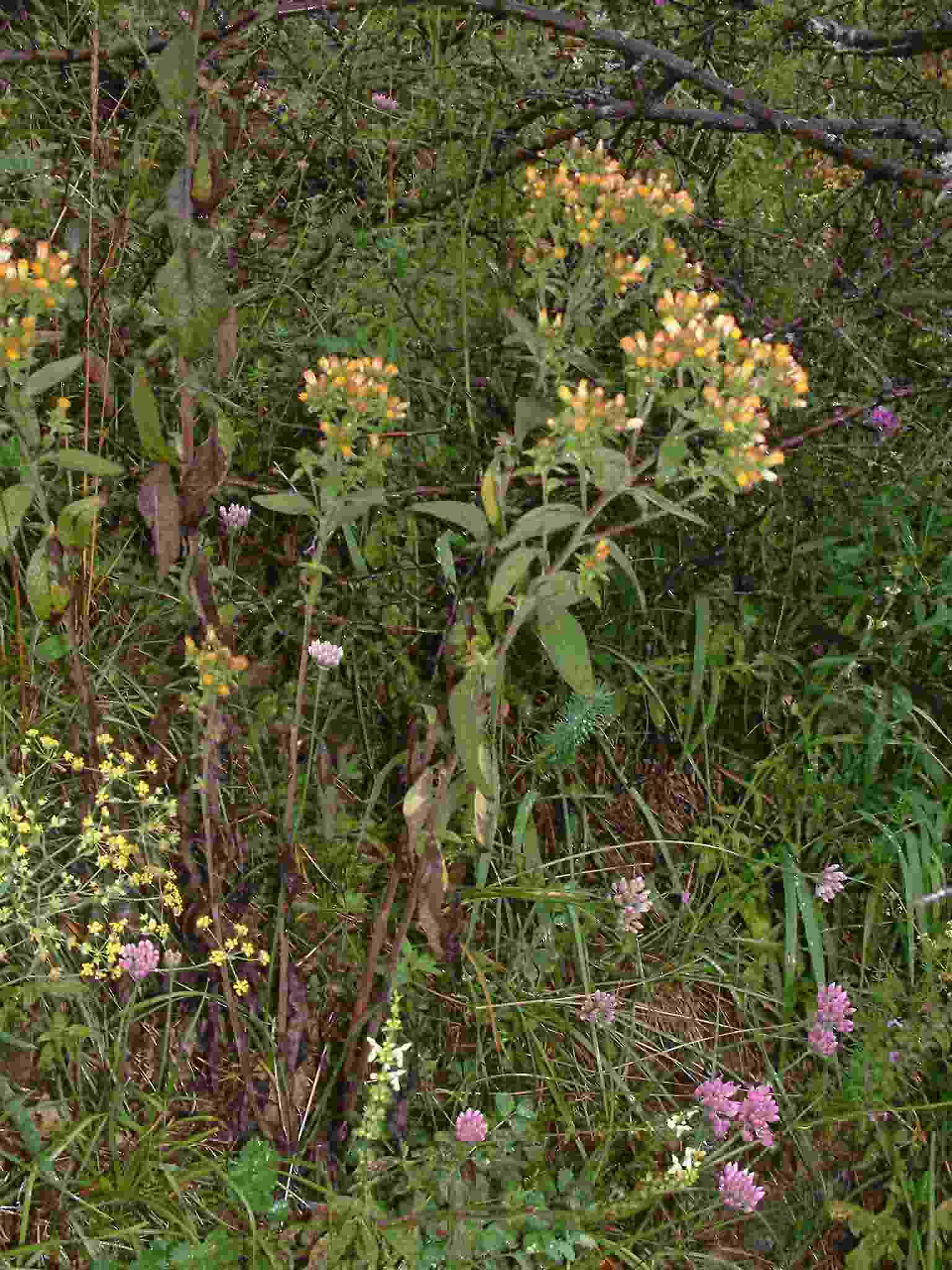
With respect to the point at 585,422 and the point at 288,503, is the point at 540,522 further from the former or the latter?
the point at 288,503

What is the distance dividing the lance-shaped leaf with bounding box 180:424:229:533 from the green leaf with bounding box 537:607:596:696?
441 millimetres

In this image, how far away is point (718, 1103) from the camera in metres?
1.84

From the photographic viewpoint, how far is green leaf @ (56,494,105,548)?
149 cm

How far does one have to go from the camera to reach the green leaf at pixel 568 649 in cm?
137

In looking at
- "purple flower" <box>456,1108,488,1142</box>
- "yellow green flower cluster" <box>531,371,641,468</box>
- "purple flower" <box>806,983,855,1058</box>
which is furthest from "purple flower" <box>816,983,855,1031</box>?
"yellow green flower cluster" <box>531,371,641,468</box>

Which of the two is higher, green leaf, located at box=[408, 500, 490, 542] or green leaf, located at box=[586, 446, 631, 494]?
green leaf, located at box=[586, 446, 631, 494]

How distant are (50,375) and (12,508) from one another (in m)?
0.17

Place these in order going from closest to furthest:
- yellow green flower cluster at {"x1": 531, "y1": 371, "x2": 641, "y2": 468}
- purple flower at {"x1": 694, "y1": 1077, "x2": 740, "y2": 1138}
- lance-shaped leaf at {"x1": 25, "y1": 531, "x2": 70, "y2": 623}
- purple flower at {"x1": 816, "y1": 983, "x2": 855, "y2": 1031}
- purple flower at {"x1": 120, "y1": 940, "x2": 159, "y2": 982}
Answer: yellow green flower cluster at {"x1": 531, "y1": 371, "x2": 641, "y2": 468} < lance-shaped leaf at {"x1": 25, "y1": 531, "x2": 70, "y2": 623} < purple flower at {"x1": 120, "y1": 940, "x2": 159, "y2": 982} < purple flower at {"x1": 694, "y1": 1077, "x2": 740, "y2": 1138} < purple flower at {"x1": 816, "y1": 983, "x2": 855, "y2": 1031}

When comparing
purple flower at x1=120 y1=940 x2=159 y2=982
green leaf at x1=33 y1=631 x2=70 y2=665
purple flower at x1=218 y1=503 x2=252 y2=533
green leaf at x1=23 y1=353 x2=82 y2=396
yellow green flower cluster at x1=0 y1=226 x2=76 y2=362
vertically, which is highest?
yellow green flower cluster at x1=0 y1=226 x2=76 y2=362

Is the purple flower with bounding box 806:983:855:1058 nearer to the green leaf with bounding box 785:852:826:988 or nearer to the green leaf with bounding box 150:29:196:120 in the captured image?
the green leaf with bounding box 785:852:826:988

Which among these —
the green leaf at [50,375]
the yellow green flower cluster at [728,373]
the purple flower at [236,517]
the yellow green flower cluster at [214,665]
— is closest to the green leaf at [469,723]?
the yellow green flower cluster at [214,665]

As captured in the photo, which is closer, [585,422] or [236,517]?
[585,422]

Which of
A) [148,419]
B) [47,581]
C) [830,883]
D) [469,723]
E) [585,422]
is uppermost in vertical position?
[585,422]

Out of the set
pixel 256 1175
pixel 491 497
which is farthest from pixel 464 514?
pixel 256 1175
